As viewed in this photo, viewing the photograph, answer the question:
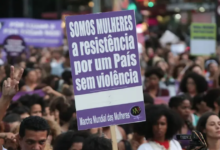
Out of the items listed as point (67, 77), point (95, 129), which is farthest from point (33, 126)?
point (67, 77)

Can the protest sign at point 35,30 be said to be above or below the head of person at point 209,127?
above

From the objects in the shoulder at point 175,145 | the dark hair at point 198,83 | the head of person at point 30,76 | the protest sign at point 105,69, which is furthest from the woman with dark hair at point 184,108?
the head of person at point 30,76

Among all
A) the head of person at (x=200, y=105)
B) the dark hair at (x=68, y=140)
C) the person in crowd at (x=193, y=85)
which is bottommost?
the dark hair at (x=68, y=140)

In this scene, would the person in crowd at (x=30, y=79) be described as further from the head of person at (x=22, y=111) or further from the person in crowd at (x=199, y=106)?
the head of person at (x=22, y=111)

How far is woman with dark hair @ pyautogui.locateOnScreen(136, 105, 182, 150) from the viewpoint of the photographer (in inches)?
276

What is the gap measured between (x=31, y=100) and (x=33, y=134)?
3923 mm

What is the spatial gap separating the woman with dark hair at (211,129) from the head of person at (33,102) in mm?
2420

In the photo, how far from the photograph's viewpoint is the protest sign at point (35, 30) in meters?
16.4

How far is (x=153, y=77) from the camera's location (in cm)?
1222

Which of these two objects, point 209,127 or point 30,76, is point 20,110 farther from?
point 30,76

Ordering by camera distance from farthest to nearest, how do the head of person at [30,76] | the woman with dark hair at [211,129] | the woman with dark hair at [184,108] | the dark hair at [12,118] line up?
the head of person at [30,76] < the woman with dark hair at [184,108] < the dark hair at [12,118] < the woman with dark hair at [211,129]

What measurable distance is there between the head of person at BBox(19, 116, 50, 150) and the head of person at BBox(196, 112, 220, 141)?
2.02 metres

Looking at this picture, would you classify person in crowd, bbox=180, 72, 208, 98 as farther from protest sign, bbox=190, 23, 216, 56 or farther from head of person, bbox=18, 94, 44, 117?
protest sign, bbox=190, 23, 216, 56

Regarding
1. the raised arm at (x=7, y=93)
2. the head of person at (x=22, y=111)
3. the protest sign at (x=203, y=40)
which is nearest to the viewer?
the raised arm at (x=7, y=93)
